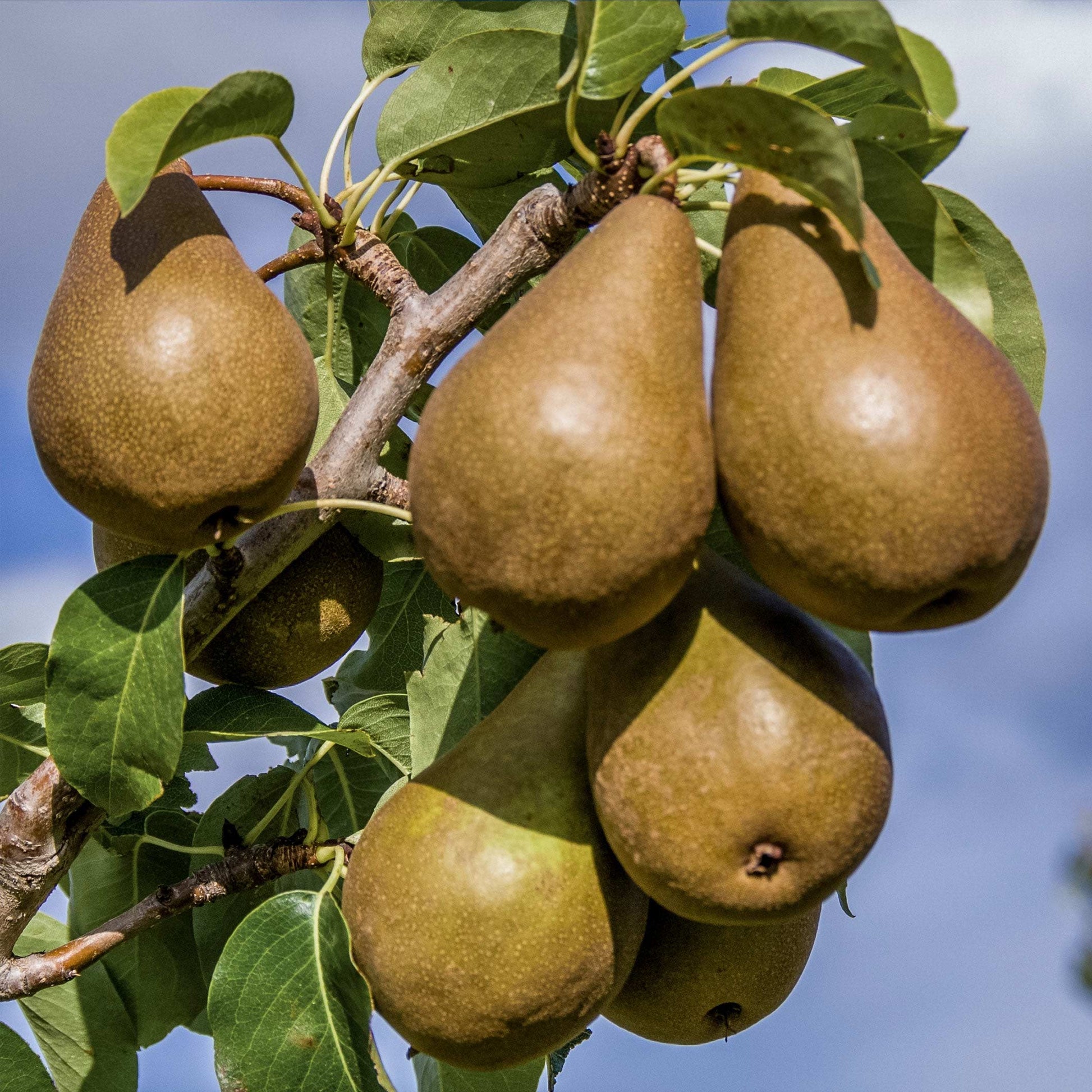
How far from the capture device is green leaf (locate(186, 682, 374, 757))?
6.05 feet

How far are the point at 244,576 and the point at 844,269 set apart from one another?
883 millimetres

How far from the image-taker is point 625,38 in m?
1.52

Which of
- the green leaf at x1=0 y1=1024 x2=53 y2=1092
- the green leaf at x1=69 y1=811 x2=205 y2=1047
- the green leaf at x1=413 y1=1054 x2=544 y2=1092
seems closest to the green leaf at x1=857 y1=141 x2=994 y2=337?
the green leaf at x1=413 y1=1054 x2=544 y2=1092

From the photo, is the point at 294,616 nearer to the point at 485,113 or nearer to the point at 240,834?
the point at 240,834

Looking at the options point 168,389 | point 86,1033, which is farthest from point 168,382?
point 86,1033

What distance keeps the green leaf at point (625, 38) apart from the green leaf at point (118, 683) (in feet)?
2.62

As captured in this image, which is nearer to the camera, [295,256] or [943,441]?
[943,441]

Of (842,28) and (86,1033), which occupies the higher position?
(842,28)

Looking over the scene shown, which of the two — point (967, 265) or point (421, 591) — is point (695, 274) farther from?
point (421, 591)

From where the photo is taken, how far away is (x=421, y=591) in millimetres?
2170

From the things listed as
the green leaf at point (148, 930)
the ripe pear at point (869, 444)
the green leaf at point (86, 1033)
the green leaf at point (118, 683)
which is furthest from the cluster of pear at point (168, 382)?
the green leaf at point (86, 1033)

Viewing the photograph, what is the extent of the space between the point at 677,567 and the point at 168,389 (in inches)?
22.9

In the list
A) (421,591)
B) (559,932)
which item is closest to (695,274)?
(559,932)

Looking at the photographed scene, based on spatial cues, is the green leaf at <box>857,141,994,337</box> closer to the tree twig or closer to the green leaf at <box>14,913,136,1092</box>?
the tree twig
